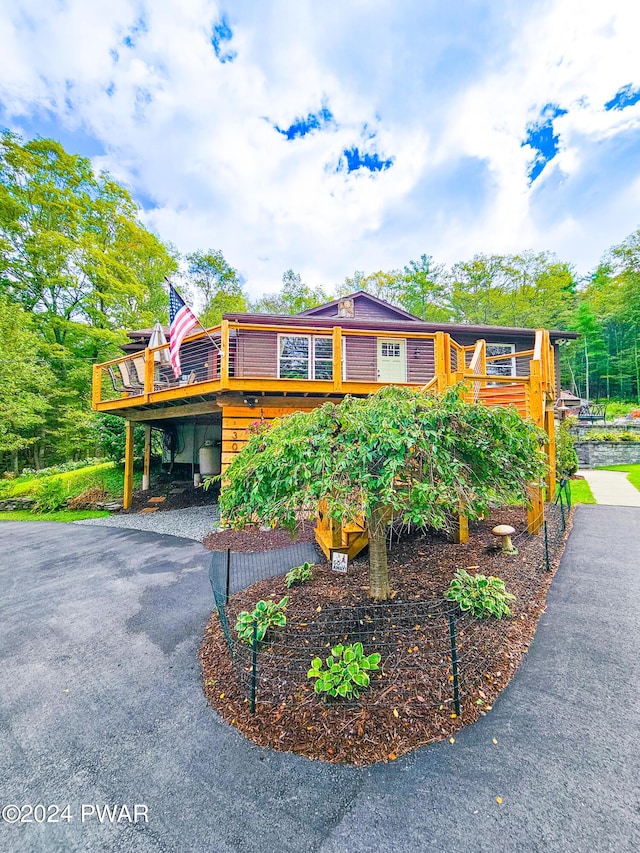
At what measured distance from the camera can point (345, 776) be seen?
1.91 metres

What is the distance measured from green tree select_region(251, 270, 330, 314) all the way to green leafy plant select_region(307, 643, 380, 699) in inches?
1004

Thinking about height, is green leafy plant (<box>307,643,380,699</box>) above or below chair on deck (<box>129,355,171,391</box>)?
below

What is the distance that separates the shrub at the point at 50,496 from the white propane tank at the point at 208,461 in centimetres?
391

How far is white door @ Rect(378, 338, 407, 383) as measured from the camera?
1213 cm

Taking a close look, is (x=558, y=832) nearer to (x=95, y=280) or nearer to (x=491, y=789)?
(x=491, y=789)

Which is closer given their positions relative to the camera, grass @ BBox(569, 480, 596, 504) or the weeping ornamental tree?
the weeping ornamental tree

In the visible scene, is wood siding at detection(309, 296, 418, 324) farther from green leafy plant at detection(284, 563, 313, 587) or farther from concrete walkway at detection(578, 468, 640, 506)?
green leafy plant at detection(284, 563, 313, 587)

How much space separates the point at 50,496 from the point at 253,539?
7373 millimetres

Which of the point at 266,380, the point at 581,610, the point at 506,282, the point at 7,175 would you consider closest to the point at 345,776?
the point at 581,610

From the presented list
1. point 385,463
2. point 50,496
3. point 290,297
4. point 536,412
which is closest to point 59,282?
point 50,496

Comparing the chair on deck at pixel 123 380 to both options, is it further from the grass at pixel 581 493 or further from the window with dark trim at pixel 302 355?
the grass at pixel 581 493

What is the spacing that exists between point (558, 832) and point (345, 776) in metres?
1.03

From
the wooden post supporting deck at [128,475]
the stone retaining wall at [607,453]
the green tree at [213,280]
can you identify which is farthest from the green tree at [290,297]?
the stone retaining wall at [607,453]

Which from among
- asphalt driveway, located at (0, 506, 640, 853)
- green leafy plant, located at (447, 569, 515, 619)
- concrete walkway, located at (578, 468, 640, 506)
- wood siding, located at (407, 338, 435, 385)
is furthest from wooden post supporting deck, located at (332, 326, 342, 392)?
concrete walkway, located at (578, 468, 640, 506)
